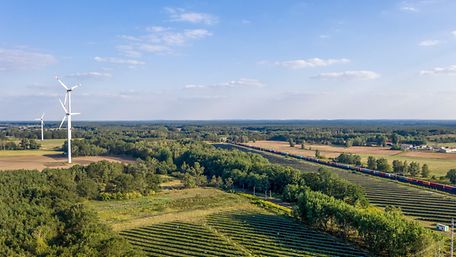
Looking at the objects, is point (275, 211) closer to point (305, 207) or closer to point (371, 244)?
point (305, 207)

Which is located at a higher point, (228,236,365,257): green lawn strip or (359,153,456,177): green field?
(359,153,456,177): green field

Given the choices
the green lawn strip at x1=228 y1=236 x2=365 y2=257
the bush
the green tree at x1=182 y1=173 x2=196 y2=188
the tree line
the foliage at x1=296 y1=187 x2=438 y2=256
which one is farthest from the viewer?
the green tree at x1=182 y1=173 x2=196 y2=188

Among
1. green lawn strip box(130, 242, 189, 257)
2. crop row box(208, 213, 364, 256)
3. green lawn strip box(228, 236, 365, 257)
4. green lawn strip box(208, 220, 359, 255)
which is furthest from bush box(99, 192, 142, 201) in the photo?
green lawn strip box(228, 236, 365, 257)

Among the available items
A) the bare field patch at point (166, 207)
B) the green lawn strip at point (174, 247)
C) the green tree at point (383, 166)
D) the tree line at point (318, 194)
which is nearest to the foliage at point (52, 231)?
the green lawn strip at point (174, 247)

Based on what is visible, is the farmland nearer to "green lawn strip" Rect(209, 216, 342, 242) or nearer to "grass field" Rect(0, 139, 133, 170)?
"green lawn strip" Rect(209, 216, 342, 242)

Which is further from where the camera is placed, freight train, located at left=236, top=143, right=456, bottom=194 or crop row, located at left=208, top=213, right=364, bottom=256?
freight train, located at left=236, top=143, right=456, bottom=194

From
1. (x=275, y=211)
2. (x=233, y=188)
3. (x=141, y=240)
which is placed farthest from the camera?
(x=233, y=188)

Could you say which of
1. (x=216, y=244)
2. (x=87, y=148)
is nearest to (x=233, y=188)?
(x=216, y=244)
